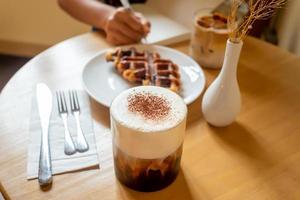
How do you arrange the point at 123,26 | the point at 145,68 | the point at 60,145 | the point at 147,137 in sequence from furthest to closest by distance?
the point at 123,26
the point at 145,68
the point at 60,145
the point at 147,137

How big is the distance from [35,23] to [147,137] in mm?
1935

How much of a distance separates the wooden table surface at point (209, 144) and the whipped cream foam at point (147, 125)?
96 millimetres

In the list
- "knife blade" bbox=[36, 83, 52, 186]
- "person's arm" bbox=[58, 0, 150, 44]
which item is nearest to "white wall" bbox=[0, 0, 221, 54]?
"person's arm" bbox=[58, 0, 150, 44]

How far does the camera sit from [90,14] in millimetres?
1185

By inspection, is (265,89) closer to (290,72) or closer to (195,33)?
(290,72)

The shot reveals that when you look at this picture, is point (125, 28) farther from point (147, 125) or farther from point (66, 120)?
point (147, 125)

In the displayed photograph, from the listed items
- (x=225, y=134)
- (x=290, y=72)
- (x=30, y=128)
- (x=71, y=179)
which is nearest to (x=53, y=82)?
(x=30, y=128)

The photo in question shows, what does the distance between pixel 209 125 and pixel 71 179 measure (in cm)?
32

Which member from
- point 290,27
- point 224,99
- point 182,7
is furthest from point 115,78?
point 290,27

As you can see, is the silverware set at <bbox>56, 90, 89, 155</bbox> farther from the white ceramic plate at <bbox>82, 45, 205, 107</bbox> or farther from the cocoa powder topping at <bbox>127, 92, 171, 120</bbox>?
the cocoa powder topping at <bbox>127, 92, 171, 120</bbox>

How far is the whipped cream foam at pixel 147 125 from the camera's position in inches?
22.0

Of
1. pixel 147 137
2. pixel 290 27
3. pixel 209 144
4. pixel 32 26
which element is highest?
pixel 147 137

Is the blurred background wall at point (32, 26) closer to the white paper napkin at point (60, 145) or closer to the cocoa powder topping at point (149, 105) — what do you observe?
the white paper napkin at point (60, 145)

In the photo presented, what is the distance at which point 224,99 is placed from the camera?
0.74 meters
